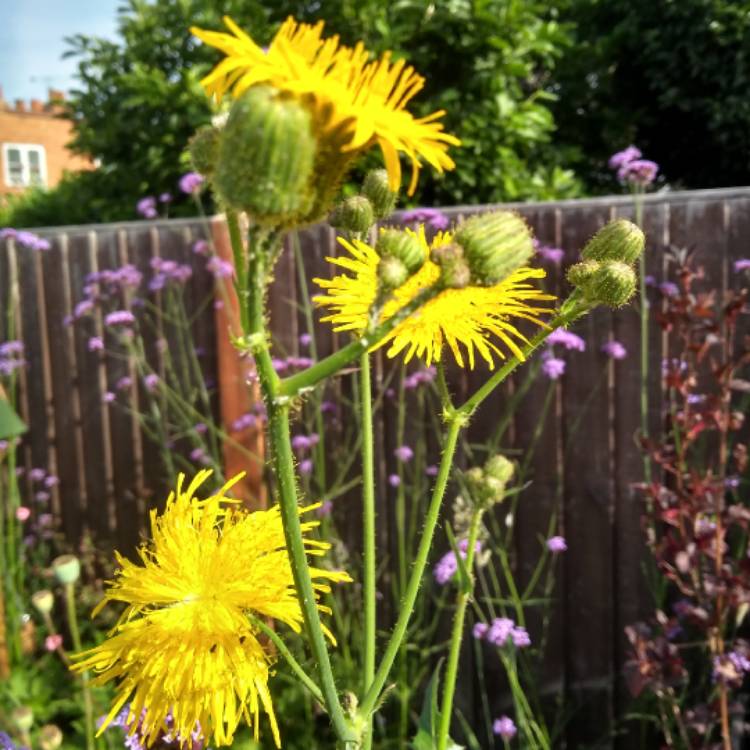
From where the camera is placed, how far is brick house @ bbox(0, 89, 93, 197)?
81.3ft

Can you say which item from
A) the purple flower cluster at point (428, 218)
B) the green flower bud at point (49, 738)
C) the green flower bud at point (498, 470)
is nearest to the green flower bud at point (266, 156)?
the green flower bud at point (498, 470)

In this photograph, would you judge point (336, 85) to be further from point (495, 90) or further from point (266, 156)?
point (495, 90)

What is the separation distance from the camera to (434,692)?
82 cm

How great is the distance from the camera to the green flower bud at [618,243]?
0.73 metres

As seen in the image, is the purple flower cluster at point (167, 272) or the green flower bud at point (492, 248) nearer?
the green flower bud at point (492, 248)

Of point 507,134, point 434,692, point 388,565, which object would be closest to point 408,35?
point 507,134

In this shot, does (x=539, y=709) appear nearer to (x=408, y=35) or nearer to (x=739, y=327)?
(x=739, y=327)

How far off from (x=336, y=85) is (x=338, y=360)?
163 mm

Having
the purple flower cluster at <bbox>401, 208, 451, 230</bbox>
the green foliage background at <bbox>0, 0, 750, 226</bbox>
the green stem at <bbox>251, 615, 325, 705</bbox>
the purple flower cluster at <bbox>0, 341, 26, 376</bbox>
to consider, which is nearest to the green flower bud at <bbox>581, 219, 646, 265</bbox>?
the green stem at <bbox>251, 615, 325, 705</bbox>

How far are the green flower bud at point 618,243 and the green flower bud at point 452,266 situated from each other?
26cm

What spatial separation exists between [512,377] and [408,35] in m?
2.68

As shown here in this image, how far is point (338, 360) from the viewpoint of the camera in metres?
0.46

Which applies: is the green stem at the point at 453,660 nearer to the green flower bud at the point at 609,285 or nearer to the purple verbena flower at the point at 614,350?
the green flower bud at the point at 609,285

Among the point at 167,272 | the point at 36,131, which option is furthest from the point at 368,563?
the point at 36,131
